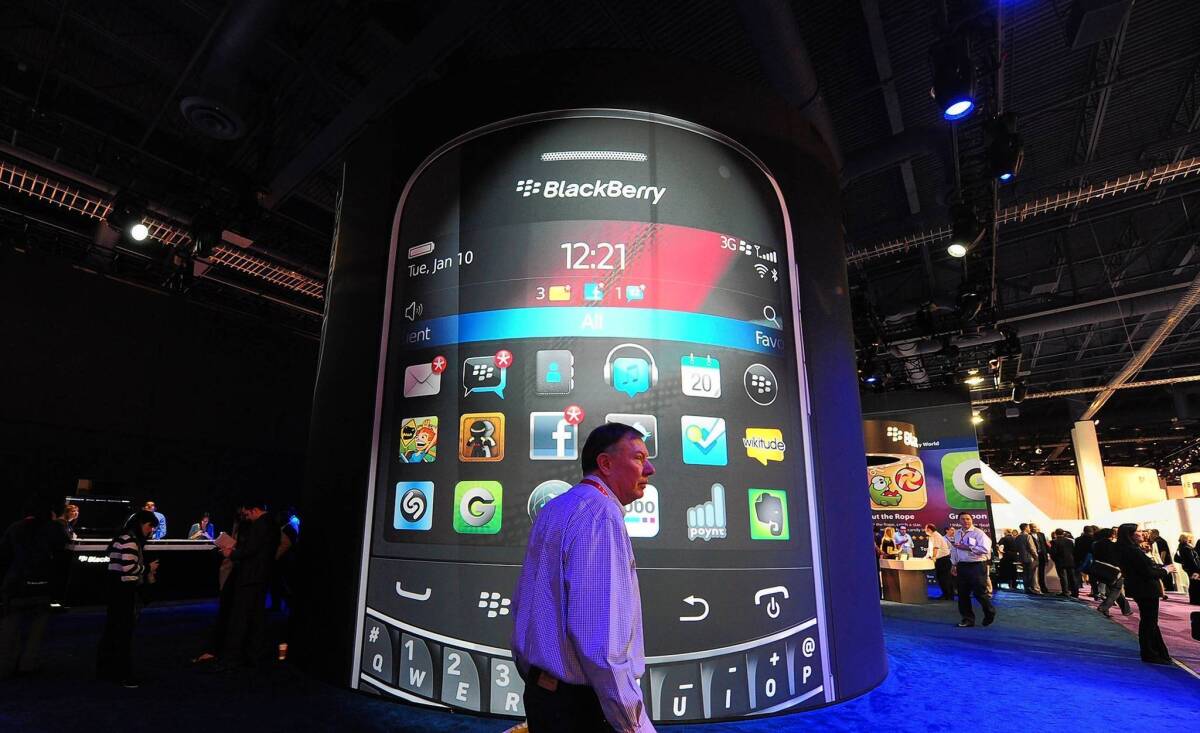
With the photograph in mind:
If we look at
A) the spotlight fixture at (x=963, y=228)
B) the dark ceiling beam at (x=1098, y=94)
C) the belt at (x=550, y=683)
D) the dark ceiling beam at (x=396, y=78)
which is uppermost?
the dark ceiling beam at (x=1098, y=94)

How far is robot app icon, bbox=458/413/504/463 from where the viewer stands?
13.1 feet

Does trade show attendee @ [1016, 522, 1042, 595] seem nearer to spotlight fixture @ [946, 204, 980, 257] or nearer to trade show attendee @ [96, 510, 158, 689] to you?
spotlight fixture @ [946, 204, 980, 257]

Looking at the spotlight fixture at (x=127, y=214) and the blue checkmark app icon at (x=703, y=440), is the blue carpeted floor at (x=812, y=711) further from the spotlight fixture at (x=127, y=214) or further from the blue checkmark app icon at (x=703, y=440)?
the spotlight fixture at (x=127, y=214)

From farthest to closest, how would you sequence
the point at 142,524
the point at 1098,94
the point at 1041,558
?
the point at 1041,558 → the point at 1098,94 → the point at 142,524

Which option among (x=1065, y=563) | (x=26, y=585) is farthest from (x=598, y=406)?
(x=1065, y=563)

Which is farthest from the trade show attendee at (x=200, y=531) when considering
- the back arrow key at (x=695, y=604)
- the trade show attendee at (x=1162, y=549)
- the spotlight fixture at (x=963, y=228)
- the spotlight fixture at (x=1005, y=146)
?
the trade show attendee at (x=1162, y=549)

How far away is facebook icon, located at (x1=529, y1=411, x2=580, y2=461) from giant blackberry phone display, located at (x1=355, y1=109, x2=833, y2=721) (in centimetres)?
1

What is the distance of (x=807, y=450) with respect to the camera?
14.3ft

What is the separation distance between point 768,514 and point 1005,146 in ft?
16.4

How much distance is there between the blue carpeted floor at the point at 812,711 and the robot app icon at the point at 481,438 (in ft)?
5.18

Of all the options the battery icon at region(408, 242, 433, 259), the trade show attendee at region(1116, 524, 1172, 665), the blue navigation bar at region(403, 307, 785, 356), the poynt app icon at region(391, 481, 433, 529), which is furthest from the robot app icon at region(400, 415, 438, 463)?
the trade show attendee at region(1116, 524, 1172, 665)

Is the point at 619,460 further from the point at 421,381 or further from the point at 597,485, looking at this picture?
the point at 421,381

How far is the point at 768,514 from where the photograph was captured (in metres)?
4.09

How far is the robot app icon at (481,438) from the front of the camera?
3998mm
